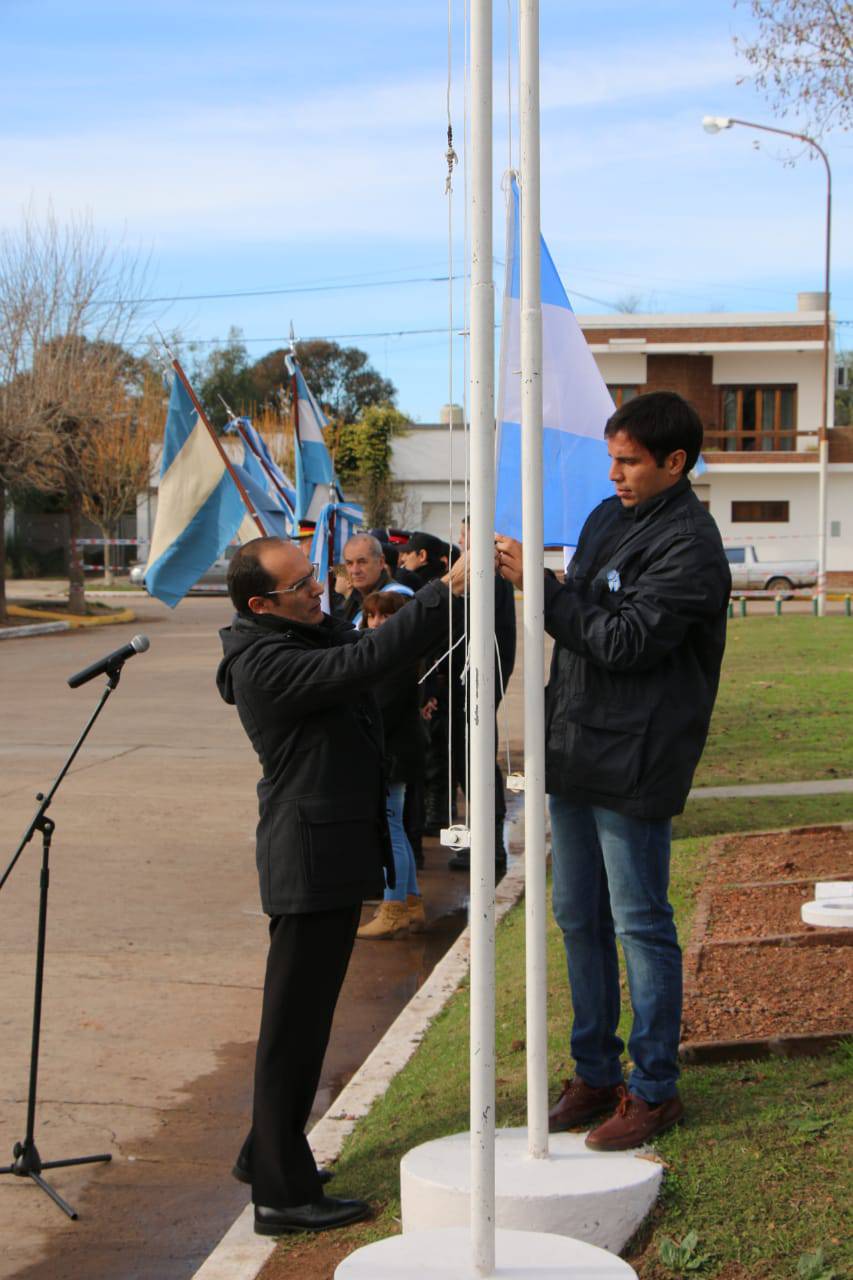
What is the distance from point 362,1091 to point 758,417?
50.3 m

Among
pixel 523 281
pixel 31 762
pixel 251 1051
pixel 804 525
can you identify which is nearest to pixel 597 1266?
pixel 523 281

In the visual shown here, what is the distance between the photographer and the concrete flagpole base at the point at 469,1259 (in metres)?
3.24

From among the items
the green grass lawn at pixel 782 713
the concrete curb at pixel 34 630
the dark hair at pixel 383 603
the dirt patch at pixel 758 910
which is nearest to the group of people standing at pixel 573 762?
the dirt patch at pixel 758 910

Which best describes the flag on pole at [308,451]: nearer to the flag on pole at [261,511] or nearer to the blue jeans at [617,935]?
the flag on pole at [261,511]

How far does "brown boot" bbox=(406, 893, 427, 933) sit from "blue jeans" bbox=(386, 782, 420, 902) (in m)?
0.05

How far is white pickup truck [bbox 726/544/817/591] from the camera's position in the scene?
147 ft

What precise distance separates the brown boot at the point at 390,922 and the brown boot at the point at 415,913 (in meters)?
0.04

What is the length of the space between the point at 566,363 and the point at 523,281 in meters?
0.69

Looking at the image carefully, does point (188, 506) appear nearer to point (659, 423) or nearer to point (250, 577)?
point (250, 577)

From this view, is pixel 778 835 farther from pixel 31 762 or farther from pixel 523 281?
pixel 31 762

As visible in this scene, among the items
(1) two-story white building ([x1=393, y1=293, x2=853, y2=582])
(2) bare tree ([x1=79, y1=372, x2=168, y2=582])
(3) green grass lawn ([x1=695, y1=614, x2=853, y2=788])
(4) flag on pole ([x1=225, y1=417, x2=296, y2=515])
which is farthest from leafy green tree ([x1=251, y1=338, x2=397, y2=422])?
(4) flag on pole ([x1=225, y1=417, x2=296, y2=515])

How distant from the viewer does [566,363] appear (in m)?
4.31

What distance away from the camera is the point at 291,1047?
4.07m

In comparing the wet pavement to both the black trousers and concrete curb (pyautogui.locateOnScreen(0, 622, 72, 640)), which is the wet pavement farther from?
concrete curb (pyautogui.locateOnScreen(0, 622, 72, 640))
